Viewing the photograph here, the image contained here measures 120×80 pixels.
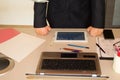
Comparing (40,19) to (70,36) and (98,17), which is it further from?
(98,17)

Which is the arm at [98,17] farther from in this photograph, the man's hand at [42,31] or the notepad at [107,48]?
the man's hand at [42,31]

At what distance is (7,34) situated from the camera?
4.49 ft

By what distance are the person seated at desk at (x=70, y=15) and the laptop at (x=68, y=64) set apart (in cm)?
29

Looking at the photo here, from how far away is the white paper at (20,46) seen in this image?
1.14m

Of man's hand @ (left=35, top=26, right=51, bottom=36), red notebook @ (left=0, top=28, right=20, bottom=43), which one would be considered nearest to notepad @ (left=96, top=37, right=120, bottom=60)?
man's hand @ (left=35, top=26, right=51, bottom=36)

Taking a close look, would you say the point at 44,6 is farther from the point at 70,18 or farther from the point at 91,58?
the point at 91,58

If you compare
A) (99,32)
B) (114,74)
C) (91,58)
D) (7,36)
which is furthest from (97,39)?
(7,36)

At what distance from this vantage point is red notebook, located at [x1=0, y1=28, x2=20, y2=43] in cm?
131

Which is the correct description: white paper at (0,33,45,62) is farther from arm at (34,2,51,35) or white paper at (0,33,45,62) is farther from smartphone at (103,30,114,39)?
smartphone at (103,30,114,39)

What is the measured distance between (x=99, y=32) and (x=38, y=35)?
0.40 metres

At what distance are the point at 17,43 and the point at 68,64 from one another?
0.39 metres

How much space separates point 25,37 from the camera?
1.33 meters

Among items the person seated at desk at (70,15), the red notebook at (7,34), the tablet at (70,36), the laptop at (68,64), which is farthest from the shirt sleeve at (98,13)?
the red notebook at (7,34)

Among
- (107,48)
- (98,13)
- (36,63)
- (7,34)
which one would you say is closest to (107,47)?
(107,48)
